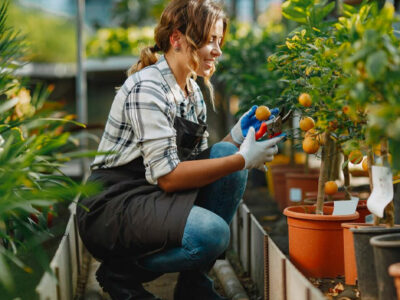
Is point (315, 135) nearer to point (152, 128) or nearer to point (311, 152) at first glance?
point (311, 152)

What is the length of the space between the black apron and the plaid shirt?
0.07 meters

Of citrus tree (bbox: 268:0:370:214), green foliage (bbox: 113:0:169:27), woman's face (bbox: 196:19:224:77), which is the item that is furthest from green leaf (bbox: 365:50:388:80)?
green foliage (bbox: 113:0:169:27)

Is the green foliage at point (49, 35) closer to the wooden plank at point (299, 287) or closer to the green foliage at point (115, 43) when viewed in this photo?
the green foliage at point (115, 43)

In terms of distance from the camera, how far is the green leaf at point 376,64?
4.04 ft

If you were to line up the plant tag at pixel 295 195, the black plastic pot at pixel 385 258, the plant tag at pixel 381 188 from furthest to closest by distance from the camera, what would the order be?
the plant tag at pixel 295 195, the plant tag at pixel 381 188, the black plastic pot at pixel 385 258

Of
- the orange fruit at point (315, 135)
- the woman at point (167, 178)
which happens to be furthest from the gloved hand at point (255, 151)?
the orange fruit at point (315, 135)

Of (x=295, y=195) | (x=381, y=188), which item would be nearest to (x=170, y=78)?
(x=381, y=188)

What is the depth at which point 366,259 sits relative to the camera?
167 centimetres

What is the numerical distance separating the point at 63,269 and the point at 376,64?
123 centimetres

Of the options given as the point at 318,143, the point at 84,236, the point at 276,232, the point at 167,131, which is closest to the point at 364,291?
the point at 318,143

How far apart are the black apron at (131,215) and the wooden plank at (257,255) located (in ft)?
1.21

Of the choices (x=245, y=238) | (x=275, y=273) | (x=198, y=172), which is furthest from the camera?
(x=245, y=238)

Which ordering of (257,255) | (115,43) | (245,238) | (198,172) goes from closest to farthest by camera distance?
(198,172)
(257,255)
(245,238)
(115,43)

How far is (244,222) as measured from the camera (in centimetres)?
259
